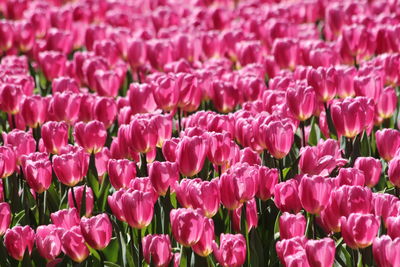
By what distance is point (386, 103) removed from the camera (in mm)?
3922

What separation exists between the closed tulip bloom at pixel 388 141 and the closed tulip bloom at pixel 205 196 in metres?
0.84

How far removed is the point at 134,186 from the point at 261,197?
0.49 m

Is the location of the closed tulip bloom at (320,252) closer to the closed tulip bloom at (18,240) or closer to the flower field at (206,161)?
the flower field at (206,161)

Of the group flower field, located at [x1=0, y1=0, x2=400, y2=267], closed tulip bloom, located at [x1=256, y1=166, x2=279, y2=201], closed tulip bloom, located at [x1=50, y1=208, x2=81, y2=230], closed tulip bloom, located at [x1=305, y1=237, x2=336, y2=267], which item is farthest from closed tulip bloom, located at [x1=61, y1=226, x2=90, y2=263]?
closed tulip bloom, located at [x1=305, y1=237, x2=336, y2=267]

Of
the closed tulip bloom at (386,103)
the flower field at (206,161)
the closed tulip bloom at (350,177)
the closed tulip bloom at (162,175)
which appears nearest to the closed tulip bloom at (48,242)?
the flower field at (206,161)

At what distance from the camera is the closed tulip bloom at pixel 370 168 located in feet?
10.3

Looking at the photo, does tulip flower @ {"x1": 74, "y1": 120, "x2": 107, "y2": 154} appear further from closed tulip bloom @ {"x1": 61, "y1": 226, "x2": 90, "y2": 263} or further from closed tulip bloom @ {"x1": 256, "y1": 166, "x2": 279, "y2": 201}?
closed tulip bloom @ {"x1": 256, "y1": 166, "x2": 279, "y2": 201}

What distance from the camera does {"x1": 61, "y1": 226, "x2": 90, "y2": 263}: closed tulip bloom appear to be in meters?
2.80

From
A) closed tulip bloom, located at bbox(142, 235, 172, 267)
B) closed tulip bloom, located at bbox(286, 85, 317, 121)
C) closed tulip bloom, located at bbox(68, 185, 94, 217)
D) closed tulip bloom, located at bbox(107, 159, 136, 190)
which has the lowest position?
closed tulip bloom, located at bbox(68, 185, 94, 217)

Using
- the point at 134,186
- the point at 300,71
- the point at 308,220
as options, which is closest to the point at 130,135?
the point at 134,186

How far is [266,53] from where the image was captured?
18.1 feet

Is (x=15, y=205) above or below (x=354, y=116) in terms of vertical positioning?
below

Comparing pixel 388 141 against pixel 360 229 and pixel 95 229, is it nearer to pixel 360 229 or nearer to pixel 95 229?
pixel 360 229

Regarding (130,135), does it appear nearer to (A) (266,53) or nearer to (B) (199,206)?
(B) (199,206)
